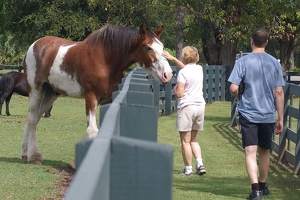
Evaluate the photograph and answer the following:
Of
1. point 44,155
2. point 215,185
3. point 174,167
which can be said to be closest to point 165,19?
point 44,155

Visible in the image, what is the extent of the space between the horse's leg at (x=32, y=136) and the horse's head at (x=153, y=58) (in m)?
2.10

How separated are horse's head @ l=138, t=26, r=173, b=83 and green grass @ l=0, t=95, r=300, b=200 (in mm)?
→ 1377

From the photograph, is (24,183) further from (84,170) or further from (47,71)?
(84,170)

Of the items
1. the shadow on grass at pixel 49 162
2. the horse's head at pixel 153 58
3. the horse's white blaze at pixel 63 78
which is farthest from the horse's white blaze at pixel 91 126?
the horse's head at pixel 153 58

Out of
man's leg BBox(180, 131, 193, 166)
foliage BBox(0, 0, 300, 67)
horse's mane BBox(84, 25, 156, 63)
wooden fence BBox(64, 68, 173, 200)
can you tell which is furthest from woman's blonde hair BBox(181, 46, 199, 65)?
foliage BBox(0, 0, 300, 67)

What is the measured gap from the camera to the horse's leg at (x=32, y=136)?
11.4m

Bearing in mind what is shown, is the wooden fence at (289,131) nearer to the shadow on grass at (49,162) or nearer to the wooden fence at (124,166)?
the shadow on grass at (49,162)

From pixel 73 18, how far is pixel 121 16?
217cm

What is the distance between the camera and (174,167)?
11.6 metres

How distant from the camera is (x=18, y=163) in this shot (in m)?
11.2

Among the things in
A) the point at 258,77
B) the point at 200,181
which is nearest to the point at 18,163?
the point at 200,181

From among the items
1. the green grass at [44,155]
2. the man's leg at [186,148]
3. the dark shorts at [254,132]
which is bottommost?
the green grass at [44,155]

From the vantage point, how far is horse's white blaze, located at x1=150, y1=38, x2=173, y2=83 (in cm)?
1028

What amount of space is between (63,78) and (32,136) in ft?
4.07
